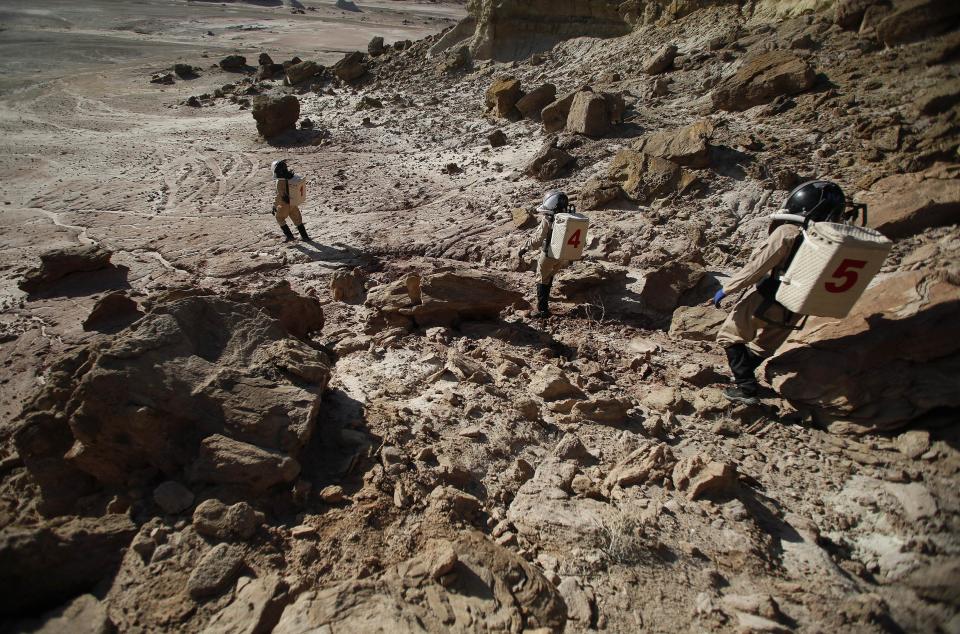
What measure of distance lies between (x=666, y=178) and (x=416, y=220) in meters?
4.23

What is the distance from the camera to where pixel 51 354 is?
17.7ft

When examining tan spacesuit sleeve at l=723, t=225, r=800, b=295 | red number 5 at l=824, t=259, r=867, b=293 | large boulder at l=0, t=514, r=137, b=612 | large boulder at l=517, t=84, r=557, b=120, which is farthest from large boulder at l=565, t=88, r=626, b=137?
large boulder at l=0, t=514, r=137, b=612

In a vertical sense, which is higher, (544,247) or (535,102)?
(535,102)

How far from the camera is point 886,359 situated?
3.41 m

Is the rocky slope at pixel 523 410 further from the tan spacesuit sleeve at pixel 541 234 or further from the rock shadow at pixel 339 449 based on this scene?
the tan spacesuit sleeve at pixel 541 234

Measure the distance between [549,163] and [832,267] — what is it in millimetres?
6206

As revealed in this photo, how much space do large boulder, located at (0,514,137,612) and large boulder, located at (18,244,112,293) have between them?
590 cm

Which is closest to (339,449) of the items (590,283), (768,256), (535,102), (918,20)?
(768,256)

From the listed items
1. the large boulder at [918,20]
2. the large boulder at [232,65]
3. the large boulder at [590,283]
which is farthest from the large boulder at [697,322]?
the large boulder at [232,65]

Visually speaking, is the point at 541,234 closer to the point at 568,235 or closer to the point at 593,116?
the point at 568,235

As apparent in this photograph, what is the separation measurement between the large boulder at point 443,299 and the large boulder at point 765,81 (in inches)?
248

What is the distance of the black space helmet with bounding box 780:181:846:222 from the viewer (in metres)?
3.47

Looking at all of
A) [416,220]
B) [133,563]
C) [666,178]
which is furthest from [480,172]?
[133,563]

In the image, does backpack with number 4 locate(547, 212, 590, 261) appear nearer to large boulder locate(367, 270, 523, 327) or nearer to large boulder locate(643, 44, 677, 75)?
large boulder locate(367, 270, 523, 327)
